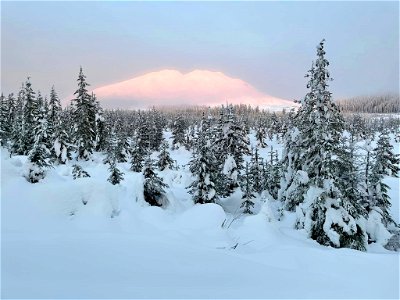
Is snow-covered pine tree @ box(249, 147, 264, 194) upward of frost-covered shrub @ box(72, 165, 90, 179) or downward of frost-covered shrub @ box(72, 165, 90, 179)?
downward

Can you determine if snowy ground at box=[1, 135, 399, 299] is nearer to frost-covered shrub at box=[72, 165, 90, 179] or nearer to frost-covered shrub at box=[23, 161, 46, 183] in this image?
frost-covered shrub at box=[23, 161, 46, 183]

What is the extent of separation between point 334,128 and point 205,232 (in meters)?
9.13

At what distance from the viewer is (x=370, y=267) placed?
1107 centimetres

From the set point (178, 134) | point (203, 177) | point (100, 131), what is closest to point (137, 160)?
point (100, 131)

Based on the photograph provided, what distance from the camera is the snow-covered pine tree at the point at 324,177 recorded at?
17047 mm

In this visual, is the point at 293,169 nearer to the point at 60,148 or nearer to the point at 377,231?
the point at 377,231

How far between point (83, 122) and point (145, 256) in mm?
38699

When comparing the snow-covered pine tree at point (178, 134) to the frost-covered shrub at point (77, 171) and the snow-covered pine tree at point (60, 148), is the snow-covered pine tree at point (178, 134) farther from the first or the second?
the frost-covered shrub at point (77, 171)

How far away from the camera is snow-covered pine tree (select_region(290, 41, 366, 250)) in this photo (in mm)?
17047

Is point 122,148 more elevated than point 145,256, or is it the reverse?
point 145,256

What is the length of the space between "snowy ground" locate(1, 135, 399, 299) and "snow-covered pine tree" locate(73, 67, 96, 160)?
30.0m

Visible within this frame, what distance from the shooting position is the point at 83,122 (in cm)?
4425

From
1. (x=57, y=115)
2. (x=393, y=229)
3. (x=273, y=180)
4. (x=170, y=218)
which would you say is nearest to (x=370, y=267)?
(x=170, y=218)

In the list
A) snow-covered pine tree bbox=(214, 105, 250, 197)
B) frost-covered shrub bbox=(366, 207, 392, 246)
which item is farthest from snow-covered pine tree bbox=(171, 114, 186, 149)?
frost-covered shrub bbox=(366, 207, 392, 246)
